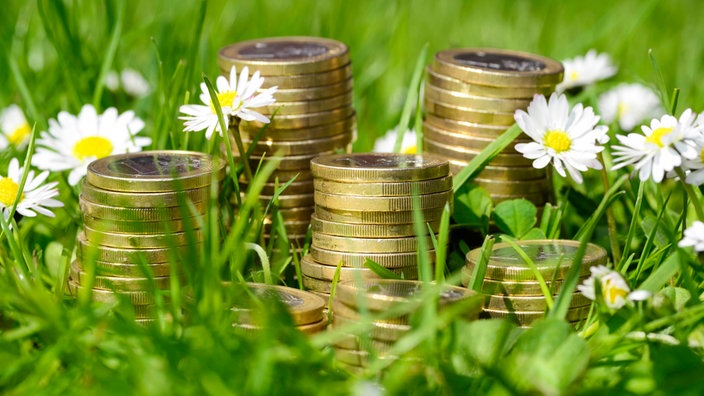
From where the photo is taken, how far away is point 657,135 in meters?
1.75

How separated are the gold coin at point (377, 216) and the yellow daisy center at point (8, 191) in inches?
25.5

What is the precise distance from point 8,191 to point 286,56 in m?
0.70

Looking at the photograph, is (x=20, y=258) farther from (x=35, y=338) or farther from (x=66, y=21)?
(x=66, y=21)

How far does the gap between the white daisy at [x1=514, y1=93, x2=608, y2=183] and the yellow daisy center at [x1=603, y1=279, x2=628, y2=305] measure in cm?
33

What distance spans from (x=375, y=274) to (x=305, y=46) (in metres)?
0.78

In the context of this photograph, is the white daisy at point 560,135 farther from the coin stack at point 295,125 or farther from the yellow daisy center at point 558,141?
the coin stack at point 295,125

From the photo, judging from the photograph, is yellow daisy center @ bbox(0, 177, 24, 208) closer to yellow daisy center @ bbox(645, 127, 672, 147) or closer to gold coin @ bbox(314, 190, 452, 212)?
gold coin @ bbox(314, 190, 452, 212)

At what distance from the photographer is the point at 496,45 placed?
373 cm

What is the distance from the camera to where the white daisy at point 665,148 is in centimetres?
168

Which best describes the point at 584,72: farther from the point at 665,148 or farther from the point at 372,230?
the point at 372,230

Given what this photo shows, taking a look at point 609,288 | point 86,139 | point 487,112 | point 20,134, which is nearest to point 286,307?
point 609,288

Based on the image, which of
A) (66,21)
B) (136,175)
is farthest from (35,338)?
(66,21)

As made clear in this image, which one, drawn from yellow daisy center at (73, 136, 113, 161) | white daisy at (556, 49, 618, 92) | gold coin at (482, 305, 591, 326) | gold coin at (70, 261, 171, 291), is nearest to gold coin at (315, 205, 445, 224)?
gold coin at (482, 305, 591, 326)

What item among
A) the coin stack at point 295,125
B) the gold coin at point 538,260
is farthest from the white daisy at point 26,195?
the gold coin at point 538,260
